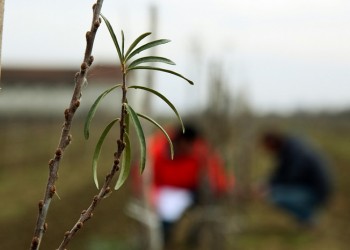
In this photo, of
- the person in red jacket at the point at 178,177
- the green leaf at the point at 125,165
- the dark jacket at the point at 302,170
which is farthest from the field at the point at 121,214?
the green leaf at the point at 125,165

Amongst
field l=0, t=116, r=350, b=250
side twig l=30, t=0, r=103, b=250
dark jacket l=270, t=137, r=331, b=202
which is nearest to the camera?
side twig l=30, t=0, r=103, b=250

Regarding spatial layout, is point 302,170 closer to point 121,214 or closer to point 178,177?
point 178,177

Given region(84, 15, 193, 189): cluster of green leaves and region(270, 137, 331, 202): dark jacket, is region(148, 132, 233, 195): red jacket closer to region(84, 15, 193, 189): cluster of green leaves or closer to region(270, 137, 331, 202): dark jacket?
region(270, 137, 331, 202): dark jacket

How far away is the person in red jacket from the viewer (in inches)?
389

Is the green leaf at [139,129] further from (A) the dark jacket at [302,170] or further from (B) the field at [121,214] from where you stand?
(A) the dark jacket at [302,170]

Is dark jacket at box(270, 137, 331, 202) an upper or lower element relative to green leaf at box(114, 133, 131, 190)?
lower

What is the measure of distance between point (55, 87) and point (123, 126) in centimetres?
4196

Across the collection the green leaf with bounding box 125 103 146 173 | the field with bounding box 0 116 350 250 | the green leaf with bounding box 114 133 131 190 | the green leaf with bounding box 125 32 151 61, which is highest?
the green leaf with bounding box 125 32 151 61

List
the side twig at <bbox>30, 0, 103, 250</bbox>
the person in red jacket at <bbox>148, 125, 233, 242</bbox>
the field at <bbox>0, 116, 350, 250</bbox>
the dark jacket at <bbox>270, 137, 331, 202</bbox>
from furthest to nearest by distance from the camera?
the dark jacket at <bbox>270, 137, 331, 202</bbox>, the field at <bbox>0, 116, 350, 250</bbox>, the person in red jacket at <bbox>148, 125, 233, 242</bbox>, the side twig at <bbox>30, 0, 103, 250</bbox>

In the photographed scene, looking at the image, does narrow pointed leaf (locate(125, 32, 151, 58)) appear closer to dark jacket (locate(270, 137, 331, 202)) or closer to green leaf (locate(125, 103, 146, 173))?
green leaf (locate(125, 103, 146, 173))

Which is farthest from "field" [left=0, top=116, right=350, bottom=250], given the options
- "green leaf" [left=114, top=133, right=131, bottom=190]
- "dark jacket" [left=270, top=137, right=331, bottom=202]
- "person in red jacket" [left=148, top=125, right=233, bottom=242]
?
"green leaf" [left=114, top=133, right=131, bottom=190]

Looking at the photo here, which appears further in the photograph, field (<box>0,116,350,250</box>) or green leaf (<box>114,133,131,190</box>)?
field (<box>0,116,350,250</box>)

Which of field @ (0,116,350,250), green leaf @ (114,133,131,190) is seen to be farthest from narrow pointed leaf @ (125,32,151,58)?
field @ (0,116,350,250)

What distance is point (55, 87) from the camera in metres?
42.3
